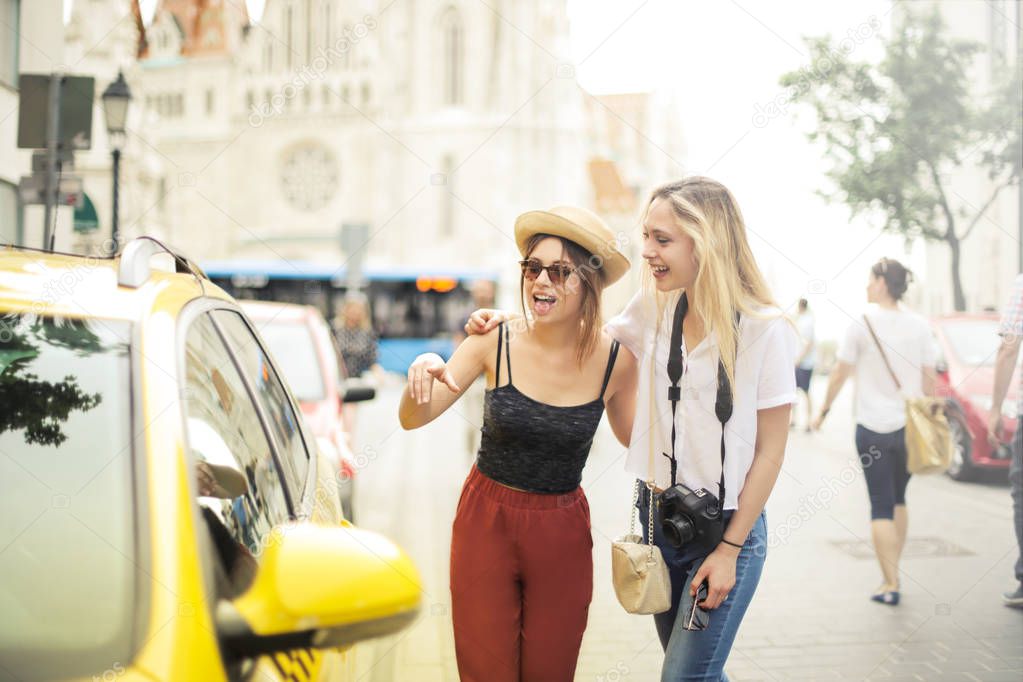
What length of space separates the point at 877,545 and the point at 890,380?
36.1 inches

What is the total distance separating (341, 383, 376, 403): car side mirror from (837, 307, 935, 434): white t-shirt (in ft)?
9.76

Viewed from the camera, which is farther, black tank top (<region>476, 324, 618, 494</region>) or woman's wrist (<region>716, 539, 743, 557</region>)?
black tank top (<region>476, 324, 618, 494</region>)

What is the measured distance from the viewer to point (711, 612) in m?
2.45

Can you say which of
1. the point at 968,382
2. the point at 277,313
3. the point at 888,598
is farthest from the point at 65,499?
the point at 968,382

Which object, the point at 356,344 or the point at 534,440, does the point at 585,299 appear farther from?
the point at 356,344

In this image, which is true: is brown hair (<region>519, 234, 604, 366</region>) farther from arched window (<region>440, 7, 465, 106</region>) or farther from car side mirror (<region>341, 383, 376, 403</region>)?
arched window (<region>440, 7, 465, 106</region>)

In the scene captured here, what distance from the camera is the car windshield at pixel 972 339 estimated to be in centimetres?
981

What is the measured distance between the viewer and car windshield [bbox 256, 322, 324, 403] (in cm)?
632

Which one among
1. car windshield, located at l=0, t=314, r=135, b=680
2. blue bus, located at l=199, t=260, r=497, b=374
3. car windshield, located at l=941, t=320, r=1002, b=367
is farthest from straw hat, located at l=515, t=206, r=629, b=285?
blue bus, located at l=199, t=260, r=497, b=374

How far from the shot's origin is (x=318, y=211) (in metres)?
49.5

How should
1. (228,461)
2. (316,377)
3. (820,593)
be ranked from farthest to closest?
(316,377), (820,593), (228,461)

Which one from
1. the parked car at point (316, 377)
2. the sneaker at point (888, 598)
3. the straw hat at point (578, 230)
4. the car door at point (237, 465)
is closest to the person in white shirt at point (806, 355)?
the sneaker at point (888, 598)

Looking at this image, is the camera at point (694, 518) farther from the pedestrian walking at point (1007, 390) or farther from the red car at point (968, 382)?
the red car at point (968, 382)

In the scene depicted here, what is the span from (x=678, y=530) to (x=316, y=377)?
174 inches
